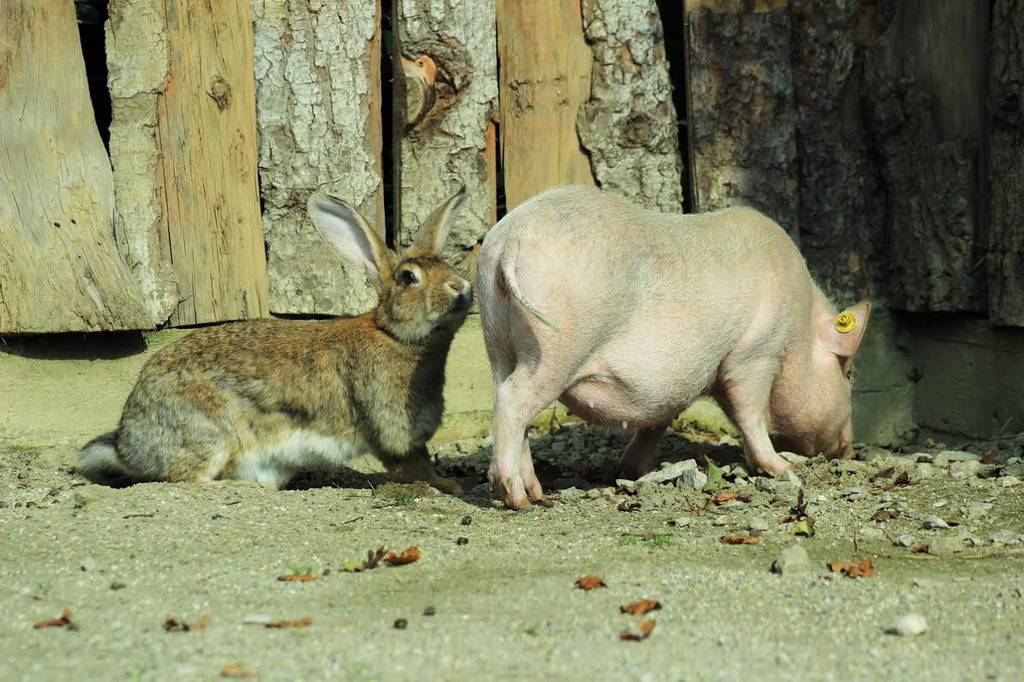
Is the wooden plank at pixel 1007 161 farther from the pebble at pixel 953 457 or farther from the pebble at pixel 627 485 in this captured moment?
the pebble at pixel 627 485

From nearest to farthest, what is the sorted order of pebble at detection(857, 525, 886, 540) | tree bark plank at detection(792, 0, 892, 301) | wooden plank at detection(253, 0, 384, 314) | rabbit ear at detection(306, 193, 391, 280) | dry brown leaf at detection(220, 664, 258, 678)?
dry brown leaf at detection(220, 664, 258, 678) → pebble at detection(857, 525, 886, 540) → rabbit ear at detection(306, 193, 391, 280) → wooden plank at detection(253, 0, 384, 314) → tree bark plank at detection(792, 0, 892, 301)

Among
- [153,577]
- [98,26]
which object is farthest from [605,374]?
[98,26]

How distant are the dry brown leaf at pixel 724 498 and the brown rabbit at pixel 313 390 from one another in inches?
52.5

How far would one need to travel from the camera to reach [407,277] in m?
6.23

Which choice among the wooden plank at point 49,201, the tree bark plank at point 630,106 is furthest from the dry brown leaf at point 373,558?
the tree bark plank at point 630,106

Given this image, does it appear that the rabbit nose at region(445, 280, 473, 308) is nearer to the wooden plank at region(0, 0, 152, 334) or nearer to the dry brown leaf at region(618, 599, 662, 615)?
the wooden plank at region(0, 0, 152, 334)

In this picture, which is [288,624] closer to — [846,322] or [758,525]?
[758,525]

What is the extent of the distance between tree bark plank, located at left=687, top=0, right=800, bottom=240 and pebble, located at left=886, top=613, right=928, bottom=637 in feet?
13.1

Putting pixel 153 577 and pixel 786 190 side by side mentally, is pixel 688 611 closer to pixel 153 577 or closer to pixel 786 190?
pixel 153 577

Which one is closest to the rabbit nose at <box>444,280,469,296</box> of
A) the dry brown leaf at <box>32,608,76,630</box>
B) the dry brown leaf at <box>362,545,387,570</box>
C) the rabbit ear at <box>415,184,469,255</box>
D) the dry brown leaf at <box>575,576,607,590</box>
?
the rabbit ear at <box>415,184,469,255</box>

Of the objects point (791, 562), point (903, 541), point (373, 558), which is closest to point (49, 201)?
point (373, 558)

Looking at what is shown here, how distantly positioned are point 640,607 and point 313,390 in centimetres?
290

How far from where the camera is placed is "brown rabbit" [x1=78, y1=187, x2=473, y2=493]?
6.16 m

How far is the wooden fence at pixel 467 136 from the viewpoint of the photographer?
6484mm
